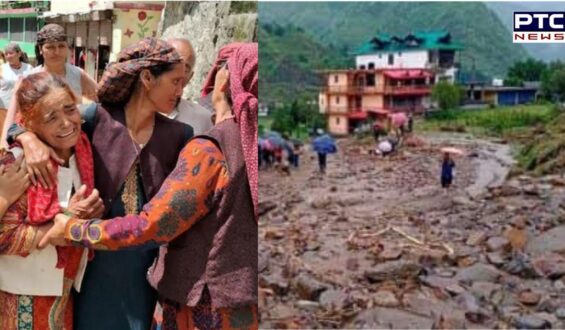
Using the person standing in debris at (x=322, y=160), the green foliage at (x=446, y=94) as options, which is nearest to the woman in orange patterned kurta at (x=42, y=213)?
the person standing in debris at (x=322, y=160)

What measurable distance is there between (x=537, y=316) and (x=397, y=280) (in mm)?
666

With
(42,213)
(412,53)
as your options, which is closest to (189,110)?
(42,213)

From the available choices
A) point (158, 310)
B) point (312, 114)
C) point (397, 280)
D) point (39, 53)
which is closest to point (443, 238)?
point (397, 280)

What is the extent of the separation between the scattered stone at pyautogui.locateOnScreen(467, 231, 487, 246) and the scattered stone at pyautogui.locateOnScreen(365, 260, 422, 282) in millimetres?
271

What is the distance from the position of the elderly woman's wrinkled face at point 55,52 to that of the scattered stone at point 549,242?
2.55m

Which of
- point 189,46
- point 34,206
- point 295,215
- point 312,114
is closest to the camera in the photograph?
point 34,206

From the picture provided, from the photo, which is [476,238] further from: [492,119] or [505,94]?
[505,94]

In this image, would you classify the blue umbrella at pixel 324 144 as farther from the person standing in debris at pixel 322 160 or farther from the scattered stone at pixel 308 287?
the scattered stone at pixel 308 287

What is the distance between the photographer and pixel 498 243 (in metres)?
3.55

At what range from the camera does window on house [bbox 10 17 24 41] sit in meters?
1.73

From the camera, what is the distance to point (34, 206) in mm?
1485

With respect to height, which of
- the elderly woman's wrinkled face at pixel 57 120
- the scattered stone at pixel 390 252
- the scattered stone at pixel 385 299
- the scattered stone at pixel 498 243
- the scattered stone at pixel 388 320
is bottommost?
the scattered stone at pixel 388 320

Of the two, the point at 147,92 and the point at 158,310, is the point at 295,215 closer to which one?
the point at 158,310

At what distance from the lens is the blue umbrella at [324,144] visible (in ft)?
10.4
